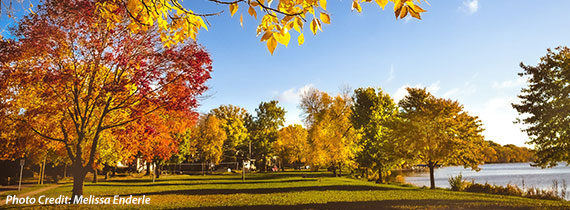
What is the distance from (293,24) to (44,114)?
1267cm

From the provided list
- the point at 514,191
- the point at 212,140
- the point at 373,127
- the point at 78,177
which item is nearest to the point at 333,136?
the point at 373,127

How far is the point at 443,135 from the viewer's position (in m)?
22.1

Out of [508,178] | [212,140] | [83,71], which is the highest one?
[83,71]

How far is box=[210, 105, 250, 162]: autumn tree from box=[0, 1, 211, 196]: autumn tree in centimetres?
4073

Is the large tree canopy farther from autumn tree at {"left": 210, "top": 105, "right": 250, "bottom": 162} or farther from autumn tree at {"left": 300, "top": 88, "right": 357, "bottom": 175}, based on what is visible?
autumn tree at {"left": 210, "top": 105, "right": 250, "bottom": 162}

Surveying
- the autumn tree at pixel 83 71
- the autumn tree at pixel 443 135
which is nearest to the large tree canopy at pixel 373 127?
the autumn tree at pixel 443 135

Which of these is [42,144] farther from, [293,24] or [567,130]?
[567,130]

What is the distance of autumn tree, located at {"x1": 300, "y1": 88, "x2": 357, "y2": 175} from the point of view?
87.9ft

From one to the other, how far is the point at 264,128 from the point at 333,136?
33.2m

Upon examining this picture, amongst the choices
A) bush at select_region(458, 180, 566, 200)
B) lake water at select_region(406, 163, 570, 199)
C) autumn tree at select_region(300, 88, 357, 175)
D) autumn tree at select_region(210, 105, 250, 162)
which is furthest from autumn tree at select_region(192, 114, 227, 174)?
bush at select_region(458, 180, 566, 200)

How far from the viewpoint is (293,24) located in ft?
10.1

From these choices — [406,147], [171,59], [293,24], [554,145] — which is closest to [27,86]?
[171,59]

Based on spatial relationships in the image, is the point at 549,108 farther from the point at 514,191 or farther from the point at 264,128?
the point at 264,128

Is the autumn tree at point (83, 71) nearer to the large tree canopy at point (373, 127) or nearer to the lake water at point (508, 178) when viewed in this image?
the large tree canopy at point (373, 127)
